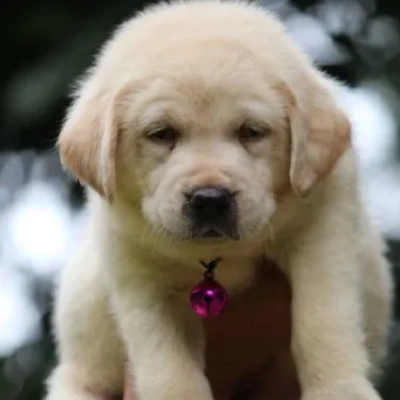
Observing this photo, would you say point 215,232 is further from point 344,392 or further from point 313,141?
point 344,392

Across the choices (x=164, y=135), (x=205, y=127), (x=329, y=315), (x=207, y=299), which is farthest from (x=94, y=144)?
(x=329, y=315)

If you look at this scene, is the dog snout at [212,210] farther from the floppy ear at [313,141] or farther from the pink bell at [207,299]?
the pink bell at [207,299]

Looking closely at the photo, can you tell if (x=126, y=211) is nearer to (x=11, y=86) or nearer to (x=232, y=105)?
(x=232, y=105)

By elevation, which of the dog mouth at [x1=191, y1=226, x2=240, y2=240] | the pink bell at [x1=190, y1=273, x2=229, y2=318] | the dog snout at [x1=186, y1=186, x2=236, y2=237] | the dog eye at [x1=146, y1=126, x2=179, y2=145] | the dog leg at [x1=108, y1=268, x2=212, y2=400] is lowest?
the dog leg at [x1=108, y1=268, x2=212, y2=400]

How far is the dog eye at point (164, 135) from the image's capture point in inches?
211

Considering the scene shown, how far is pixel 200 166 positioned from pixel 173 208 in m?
0.17

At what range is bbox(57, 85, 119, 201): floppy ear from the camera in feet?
17.8

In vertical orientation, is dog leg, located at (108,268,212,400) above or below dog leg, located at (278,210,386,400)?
below

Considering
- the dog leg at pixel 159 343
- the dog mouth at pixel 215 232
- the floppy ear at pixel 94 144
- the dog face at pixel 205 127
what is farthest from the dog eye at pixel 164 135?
the dog leg at pixel 159 343

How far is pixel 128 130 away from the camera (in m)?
5.46

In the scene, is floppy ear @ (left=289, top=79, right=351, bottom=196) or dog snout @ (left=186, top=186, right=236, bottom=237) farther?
floppy ear @ (left=289, top=79, right=351, bottom=196)

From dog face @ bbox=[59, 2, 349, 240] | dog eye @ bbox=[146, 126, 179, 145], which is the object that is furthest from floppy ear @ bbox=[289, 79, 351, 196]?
dog eye @ bbox=[146, 126, 179, 145]

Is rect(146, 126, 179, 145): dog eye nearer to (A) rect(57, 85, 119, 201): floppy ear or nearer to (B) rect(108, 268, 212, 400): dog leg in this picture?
(A) rect(57, 85, 119, 201): floppy ear

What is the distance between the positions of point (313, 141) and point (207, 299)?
26.9 inches
